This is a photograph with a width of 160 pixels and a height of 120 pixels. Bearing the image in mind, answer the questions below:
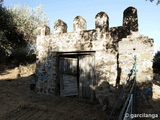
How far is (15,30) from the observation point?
10.4 metres

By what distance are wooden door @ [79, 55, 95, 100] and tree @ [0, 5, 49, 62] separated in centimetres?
809

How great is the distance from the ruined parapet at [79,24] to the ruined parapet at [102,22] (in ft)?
2.14

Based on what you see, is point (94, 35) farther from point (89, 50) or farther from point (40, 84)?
point (40, 84)

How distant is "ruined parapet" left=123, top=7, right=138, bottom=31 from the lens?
4.04 metres

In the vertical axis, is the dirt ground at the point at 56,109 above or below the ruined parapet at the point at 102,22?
below

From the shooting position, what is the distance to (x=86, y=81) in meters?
5.01

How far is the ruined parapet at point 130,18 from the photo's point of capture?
4.04 meters

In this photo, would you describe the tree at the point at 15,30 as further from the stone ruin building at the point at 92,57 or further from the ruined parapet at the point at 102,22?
the ruined parapet at the point at 102,22

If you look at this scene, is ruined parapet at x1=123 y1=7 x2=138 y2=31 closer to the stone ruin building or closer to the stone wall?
the stone ruin building

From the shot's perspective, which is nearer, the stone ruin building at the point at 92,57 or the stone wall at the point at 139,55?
the stone wall at the point at 139,55

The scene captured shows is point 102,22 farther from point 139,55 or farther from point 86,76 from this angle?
point 86,76

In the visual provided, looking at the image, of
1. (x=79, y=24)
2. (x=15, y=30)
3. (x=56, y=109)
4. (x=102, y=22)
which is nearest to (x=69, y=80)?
(x=56, y=109)

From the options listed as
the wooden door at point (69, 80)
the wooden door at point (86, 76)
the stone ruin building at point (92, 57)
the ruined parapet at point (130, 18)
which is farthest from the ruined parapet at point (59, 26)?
the ruined parapet at point (130, 18)

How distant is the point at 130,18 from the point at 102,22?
1.10 meters
